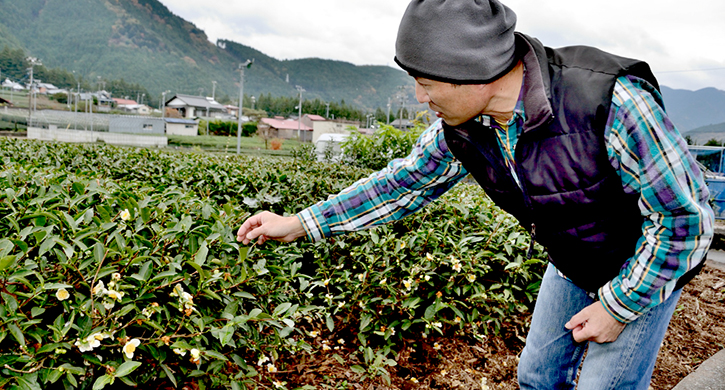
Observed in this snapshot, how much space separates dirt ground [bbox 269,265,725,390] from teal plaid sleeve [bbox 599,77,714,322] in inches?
50.3

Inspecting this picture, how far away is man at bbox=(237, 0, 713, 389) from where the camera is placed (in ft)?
3.33

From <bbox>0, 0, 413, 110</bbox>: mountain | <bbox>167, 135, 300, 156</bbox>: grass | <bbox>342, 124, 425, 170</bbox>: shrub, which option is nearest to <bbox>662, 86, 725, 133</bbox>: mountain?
<bbox>167, 135, 300, 156</bbox>: grass

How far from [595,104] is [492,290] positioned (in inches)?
60.9

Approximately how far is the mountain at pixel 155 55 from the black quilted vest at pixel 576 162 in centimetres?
12217

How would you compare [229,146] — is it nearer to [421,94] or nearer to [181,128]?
[181,128]

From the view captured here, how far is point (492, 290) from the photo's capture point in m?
2.40

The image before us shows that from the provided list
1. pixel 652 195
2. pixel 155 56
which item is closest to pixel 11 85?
pixel 155 56

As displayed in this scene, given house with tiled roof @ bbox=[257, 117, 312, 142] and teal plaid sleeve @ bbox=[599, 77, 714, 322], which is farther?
house with tiled roof @ bbox=[257, 117, 312, 142]

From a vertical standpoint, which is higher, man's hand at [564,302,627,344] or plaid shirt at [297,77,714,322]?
plaid shirt at [297,77,714,322]

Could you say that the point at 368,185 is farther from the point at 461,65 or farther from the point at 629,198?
the point at 629,198

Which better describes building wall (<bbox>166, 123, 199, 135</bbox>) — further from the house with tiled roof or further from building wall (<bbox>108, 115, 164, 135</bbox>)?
the house with tiled roof

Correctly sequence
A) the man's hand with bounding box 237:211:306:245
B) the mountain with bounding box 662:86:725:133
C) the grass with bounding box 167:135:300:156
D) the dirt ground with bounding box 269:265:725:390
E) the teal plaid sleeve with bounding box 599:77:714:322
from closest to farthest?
the teal plaid sleeve with bounding box 599:77:714:322
the man's hand with bounding box 237:211:306:245
the dirt ground with bounding box 269:265:725:390
the grass with bounding box 167:135:300:156
the mountain with bounding box 662:86:725:133

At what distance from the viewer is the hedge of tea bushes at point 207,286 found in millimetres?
1213

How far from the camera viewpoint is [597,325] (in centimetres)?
119
